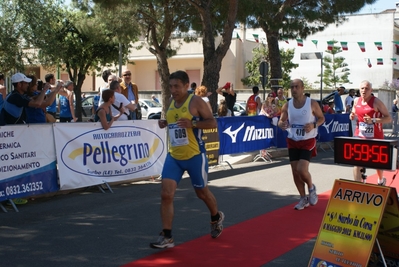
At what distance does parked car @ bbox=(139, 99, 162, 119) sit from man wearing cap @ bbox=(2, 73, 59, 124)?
22.2m

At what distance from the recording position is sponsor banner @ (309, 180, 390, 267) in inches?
189

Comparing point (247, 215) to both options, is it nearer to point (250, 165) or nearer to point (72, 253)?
A: point (72, 253)

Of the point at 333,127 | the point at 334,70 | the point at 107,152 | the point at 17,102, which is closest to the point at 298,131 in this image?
the point at 107,152

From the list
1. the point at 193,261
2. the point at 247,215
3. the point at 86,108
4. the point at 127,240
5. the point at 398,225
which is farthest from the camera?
the point at 86,108

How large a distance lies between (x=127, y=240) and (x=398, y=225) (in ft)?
10.8

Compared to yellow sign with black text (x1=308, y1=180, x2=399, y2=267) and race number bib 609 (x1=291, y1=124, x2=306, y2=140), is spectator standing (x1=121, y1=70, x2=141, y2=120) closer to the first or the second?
A: race number bib 609 (x1=291, y1=124, x2=306, y2=140)

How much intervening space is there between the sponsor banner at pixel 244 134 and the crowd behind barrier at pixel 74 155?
90.5 inches

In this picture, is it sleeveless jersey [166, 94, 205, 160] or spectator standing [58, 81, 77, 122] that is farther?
spectator standing [58, 81, 77, 122]

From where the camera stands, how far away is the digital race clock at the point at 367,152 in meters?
4.75

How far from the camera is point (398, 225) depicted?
4902 millimetres

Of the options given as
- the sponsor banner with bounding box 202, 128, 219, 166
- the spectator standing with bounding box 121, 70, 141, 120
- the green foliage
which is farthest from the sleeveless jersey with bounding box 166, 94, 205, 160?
the green foliage

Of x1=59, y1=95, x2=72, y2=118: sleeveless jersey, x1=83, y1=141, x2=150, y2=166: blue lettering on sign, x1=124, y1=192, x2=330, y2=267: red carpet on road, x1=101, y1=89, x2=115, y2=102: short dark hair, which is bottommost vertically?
x1=124, y1=192, x2=330, y2=267: red carpet on road

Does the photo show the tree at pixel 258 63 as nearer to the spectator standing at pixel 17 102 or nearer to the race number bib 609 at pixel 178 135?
the spectator standing at pixel 17 102

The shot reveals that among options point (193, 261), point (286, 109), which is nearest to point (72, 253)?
point (193, 261)
